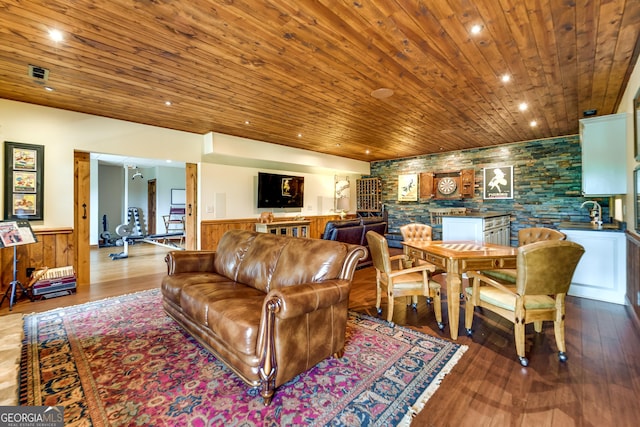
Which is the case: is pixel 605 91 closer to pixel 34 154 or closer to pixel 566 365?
pixel 566 365

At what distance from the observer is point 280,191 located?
23.9 ft

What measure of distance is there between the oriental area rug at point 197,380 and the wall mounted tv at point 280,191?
14.2 feet

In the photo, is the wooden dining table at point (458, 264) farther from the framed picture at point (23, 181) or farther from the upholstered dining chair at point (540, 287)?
the framed picture at point (23, 181)

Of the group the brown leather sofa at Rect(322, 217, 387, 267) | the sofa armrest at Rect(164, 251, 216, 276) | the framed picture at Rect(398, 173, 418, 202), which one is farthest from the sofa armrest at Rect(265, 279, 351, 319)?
the framed picture at Rect(398, 173, 418, 202)

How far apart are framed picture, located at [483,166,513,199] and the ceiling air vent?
27.1 ft

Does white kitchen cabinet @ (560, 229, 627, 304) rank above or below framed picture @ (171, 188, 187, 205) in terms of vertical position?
below

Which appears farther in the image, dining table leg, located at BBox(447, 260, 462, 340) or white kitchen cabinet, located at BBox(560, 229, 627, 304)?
white kitchen cabinet, located at BBox(560, 229, 627, 304)

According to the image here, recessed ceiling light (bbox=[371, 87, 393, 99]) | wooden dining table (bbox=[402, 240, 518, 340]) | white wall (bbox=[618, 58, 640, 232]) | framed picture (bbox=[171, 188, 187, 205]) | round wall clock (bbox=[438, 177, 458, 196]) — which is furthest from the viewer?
framed picture (bbox=[171, 188, 187, 205])

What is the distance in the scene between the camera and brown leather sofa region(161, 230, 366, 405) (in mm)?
1769

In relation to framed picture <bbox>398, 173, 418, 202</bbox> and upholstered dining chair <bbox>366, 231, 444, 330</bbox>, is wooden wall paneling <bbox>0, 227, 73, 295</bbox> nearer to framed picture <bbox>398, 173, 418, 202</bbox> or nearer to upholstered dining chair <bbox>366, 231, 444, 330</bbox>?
upholstered dining chair <bbox>366, 231, 444, 330</bbox>

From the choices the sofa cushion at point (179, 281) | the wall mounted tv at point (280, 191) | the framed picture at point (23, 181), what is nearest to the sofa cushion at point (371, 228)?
the wall mounted tv at point (280, 191)

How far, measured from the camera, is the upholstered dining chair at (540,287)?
2.11 metres

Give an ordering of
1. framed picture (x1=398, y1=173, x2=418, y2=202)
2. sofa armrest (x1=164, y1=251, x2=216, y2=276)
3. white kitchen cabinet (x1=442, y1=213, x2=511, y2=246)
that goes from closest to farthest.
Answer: sofa armrest (x1=164, y1=251, x2=216, y2=276) < white kitchen cabinet (x1=442, y1=213, x2=511, y2=246) < framed picture (x1=398, y1=173, x2=418, y2=202)

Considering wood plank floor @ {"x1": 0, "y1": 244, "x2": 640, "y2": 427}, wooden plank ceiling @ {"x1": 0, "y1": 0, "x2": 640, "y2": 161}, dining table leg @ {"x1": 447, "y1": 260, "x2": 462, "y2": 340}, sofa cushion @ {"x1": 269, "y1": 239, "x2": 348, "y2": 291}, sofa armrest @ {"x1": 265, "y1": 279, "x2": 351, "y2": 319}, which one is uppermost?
wooden plank ceiling @ {"x1": 0, "y1": 0, "x2": 640, "y2": 161}
